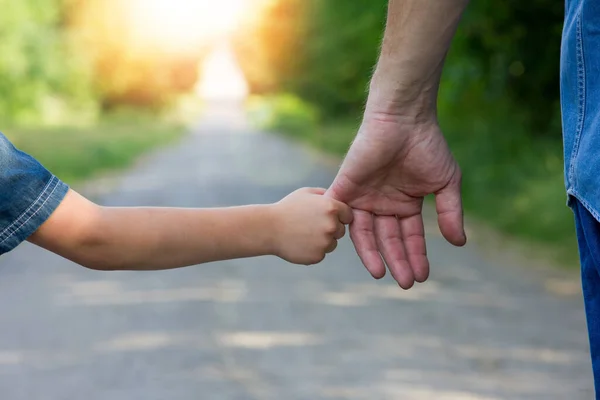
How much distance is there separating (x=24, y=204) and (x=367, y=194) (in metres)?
0.75

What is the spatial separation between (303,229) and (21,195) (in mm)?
564

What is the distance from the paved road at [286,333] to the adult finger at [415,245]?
208 centimetres

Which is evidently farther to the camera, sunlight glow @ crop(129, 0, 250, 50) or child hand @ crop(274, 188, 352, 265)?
sunlight glow @ crop(129, 0, 250, 50)

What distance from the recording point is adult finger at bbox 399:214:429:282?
2309mm

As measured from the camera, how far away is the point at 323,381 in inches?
179

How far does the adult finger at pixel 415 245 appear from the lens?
231 cm

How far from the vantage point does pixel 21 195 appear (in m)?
1.99

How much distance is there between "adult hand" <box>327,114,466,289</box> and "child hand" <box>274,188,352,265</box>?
4.3 inches

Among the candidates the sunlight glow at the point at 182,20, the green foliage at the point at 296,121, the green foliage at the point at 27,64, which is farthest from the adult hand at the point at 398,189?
the sunlight glow at the point at 182,20

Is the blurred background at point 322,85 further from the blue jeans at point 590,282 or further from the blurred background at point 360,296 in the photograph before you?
the blue jeans at point 590,282

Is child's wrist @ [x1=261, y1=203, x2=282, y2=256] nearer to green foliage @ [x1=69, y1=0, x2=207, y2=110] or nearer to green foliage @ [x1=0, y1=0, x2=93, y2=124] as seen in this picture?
green foliage @ [x1=0, y1=0, x2=93, y2=124]

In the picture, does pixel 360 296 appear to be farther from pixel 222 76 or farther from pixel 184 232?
pixel 222 76

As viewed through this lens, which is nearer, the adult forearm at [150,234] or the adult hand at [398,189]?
the adult forearm at [150,234]

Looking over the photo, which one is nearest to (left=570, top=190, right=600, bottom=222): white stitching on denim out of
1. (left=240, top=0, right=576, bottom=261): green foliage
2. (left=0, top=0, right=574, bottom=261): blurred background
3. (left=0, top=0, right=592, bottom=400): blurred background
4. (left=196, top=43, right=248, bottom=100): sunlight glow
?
(left=0, top=0, right=574, bottom=261): blurred background
